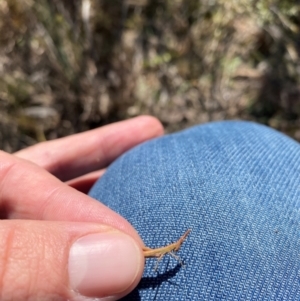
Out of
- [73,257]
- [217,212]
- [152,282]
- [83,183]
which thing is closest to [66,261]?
[73,257]

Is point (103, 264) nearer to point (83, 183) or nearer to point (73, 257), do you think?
point (73, 257)

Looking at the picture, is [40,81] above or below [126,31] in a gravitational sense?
below

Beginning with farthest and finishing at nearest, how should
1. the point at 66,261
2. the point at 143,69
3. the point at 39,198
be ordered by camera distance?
the point at 143,69 → the point at 39,198 → the point at 66,261

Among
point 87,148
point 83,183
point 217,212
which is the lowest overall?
point 83,183

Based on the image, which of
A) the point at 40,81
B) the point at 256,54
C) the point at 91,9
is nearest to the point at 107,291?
the point at 40,81

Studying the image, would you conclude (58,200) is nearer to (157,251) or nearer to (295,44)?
(157,251)
